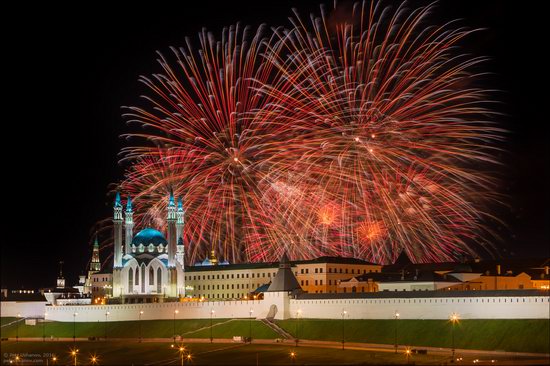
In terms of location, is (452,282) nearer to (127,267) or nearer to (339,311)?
(339,311)

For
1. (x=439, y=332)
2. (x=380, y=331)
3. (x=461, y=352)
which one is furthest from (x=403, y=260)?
(x=461, y=352)

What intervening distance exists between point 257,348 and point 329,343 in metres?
6.40

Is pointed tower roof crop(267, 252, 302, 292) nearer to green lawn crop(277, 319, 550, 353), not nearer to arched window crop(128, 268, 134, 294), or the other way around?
green lawn crop(277, 319, 550, 353)

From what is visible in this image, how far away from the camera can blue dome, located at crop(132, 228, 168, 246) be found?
116 meters

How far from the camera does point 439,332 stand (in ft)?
235

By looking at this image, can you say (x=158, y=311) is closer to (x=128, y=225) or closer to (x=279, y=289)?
(x=279, y=289)

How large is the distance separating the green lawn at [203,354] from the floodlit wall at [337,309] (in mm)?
10606

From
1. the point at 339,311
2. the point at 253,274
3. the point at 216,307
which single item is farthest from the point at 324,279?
the point at 339,311

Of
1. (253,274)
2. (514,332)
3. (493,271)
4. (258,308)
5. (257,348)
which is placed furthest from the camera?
(253,274)

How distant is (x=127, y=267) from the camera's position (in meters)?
112

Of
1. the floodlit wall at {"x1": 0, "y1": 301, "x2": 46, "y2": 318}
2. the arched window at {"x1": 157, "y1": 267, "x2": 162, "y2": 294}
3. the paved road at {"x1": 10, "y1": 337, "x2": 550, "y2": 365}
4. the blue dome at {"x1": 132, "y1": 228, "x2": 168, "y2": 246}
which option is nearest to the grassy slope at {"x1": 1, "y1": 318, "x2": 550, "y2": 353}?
the paved road at {"x1": 10, "y1": 337, "x2": 550, "y2": 365}

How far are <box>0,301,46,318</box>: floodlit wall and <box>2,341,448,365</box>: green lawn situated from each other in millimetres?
31897

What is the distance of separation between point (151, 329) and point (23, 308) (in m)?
37.9

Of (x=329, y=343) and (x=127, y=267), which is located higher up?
(x=127, y=267)
